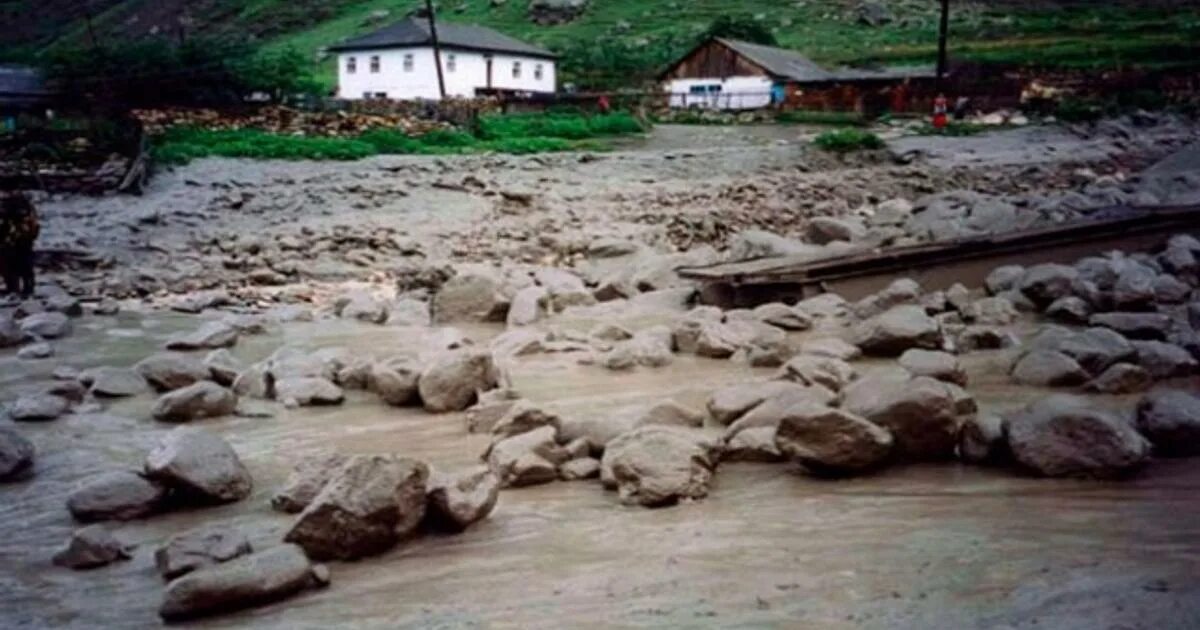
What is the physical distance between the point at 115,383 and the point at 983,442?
19.4 ft

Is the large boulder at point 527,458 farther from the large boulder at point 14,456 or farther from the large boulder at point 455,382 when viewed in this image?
the large boulder at point 14,456

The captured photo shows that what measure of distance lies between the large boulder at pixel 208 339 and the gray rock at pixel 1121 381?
699 cm

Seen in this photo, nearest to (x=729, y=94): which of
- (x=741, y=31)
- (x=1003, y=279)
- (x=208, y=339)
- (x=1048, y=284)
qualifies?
(x=741, y=31)

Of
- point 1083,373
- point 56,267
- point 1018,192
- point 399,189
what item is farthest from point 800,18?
point 1083,373

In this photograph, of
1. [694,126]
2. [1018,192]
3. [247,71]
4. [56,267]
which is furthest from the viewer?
[694,126]

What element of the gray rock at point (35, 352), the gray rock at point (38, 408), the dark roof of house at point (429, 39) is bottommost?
the gray rock at point (35, 352)

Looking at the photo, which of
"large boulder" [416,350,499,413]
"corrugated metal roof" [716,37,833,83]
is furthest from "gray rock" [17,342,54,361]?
"corrugated metal roof" [716,37,833,83]

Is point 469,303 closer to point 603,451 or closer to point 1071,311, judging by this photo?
point 1071,311

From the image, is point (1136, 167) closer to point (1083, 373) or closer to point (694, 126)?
point (694, 126)

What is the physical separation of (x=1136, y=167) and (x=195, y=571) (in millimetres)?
25638

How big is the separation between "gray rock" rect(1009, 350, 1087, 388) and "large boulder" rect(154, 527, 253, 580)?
509 centimetres

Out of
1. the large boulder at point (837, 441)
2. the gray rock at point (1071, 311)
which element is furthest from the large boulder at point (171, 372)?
the gray rock at point (1071, 311)

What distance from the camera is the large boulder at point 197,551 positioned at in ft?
15.2

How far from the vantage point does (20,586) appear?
15.4 ft
